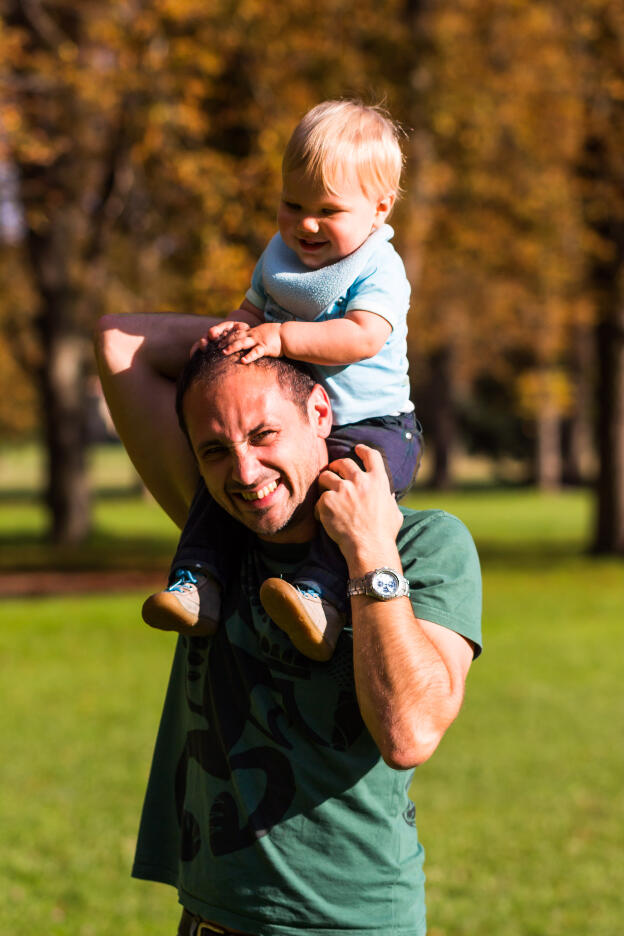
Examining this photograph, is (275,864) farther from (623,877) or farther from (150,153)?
(150,153)

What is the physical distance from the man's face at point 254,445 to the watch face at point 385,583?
239 mm

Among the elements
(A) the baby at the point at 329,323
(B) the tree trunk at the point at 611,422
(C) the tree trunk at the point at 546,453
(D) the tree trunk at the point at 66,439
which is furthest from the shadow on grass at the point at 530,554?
(C) the tree trunk at the point at 546,453

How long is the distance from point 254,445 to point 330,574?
0.31 meters

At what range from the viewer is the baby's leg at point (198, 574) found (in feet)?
7.89

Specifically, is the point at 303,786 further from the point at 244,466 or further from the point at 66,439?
the point at 66,439

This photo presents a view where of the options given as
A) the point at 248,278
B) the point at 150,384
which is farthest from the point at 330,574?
the point at 248,278

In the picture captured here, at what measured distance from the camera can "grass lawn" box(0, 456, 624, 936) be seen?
6883 millimetres

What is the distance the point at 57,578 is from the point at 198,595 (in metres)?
18.0

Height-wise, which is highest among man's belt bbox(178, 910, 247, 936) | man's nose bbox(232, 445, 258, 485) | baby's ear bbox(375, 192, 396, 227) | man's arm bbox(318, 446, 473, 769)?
baby's ear bbox(375, 192, 396, 227)

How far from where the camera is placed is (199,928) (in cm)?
252

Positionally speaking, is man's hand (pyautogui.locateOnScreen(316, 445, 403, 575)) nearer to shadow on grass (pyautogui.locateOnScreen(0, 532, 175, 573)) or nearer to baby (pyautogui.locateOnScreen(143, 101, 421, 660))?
baby (pyautogui.locateOnScreen(143, 101, 421, 660))

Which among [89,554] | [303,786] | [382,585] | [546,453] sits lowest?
[546,453]

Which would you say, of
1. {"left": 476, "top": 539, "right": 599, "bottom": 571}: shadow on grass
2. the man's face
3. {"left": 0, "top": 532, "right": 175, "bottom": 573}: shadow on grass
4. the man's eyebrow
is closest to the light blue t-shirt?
the man's face

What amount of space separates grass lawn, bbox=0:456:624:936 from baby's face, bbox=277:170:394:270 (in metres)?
4.95
